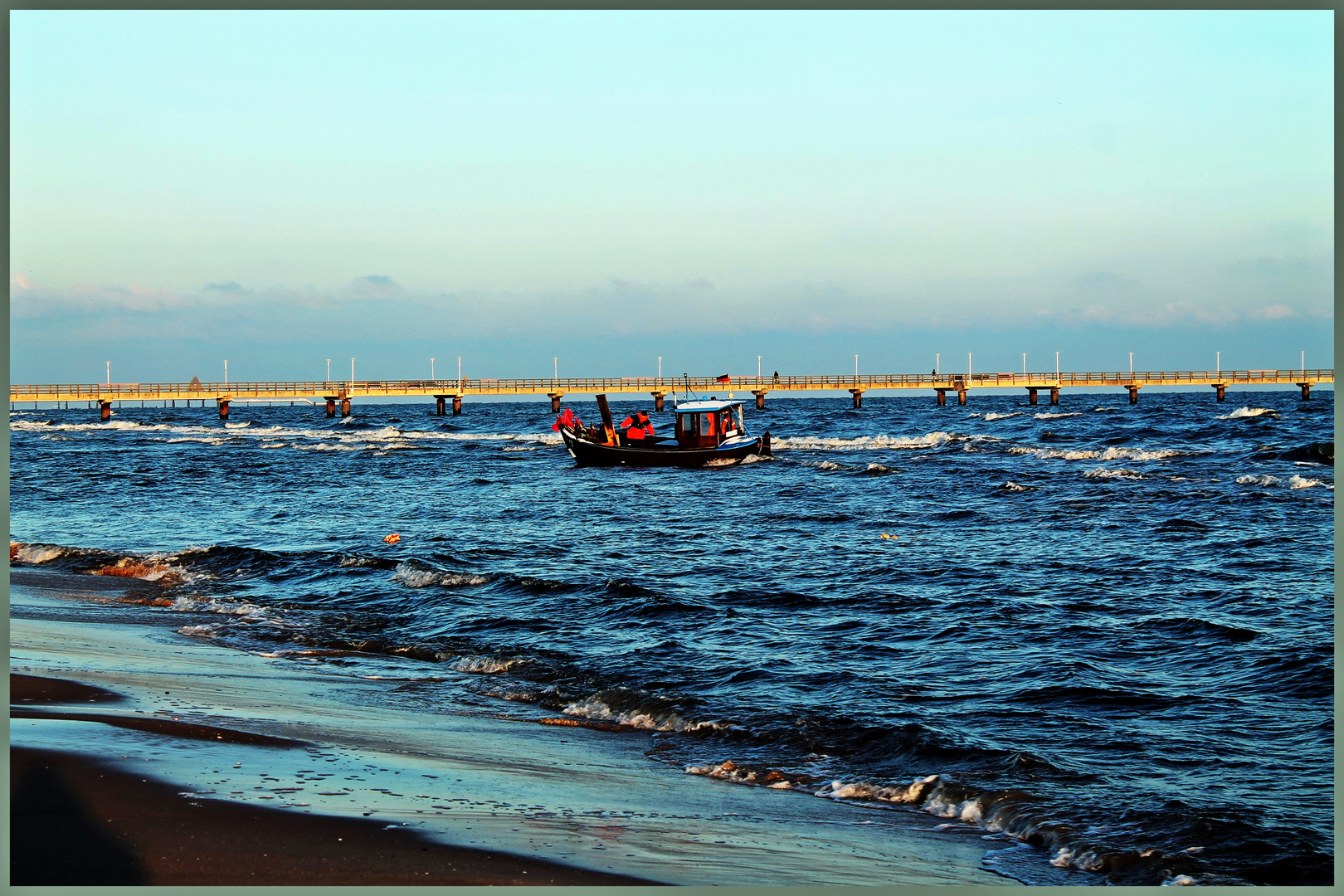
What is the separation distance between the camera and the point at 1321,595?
571 inches

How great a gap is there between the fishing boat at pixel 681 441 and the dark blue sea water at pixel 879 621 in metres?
7.00

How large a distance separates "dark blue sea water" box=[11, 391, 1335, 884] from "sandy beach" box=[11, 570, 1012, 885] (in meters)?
0.64

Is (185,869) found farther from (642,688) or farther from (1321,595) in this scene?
(1321,595)

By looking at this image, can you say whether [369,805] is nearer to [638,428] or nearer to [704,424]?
[704,424]

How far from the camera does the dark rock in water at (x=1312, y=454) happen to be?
35.5 m

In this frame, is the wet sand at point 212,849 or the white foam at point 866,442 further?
the white foam at point 866,442

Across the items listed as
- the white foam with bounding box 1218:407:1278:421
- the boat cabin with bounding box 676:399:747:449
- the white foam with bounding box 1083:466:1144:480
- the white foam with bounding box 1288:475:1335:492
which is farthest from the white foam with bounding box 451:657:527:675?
the white foam with bounding box 1218:407:1278:421

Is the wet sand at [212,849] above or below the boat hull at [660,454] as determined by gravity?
below

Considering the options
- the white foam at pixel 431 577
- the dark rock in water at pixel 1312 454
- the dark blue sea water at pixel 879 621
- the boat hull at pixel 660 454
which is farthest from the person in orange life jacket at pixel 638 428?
the white foam at pixel 431 577

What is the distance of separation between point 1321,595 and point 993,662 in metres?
6.34

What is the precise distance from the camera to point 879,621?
13578 millimetres

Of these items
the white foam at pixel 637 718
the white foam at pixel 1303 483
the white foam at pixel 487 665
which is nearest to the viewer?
the white foam at pixel 637 718

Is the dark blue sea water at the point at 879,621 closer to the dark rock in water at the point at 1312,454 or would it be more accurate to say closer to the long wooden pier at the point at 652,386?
the dark rock in water at the point at 1312,454

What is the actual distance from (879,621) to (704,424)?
29468 millimetres
